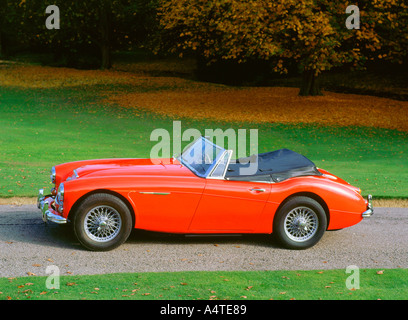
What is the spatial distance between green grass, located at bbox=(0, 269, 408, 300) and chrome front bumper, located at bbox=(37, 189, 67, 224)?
1.16 m

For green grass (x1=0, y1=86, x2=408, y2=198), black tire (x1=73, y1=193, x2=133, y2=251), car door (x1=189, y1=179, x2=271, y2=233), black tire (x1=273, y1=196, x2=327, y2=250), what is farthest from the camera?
green grass (x1=0, y1=86, x2=408, y2=198)

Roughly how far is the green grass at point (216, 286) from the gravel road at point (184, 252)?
0.29 m

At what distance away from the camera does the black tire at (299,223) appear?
752cm

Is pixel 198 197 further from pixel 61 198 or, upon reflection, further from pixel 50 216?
pixel 50 216

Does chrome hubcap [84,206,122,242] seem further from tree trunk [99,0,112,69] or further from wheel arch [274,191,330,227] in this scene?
tree trunk [99,0,112,69]

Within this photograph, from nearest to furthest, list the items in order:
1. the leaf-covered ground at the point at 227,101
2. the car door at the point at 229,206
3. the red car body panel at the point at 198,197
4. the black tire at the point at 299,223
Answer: the red car body panel at the point at 198,197 → the car door at the point at 229,206 → the black tire at the point at 299,223 → the leaf-covered ground at the point at 227,101

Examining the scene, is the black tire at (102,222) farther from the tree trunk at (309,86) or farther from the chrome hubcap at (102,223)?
the tree trunk at (309,86)

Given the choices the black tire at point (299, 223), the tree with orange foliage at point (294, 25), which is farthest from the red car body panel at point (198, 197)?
the tree with orange foliage at point (294, 25)

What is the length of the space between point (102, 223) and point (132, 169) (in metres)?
0.84

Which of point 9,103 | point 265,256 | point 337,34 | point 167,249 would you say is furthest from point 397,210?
point 9,103

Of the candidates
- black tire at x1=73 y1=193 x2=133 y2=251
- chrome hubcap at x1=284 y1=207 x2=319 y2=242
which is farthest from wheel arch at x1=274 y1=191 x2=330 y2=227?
black tire at x1=73 y1=193 x2=133 y2=251

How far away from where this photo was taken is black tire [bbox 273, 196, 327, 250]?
7523 millimetres

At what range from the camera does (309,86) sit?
96.1ft

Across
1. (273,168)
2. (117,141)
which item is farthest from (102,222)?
(117,141)
